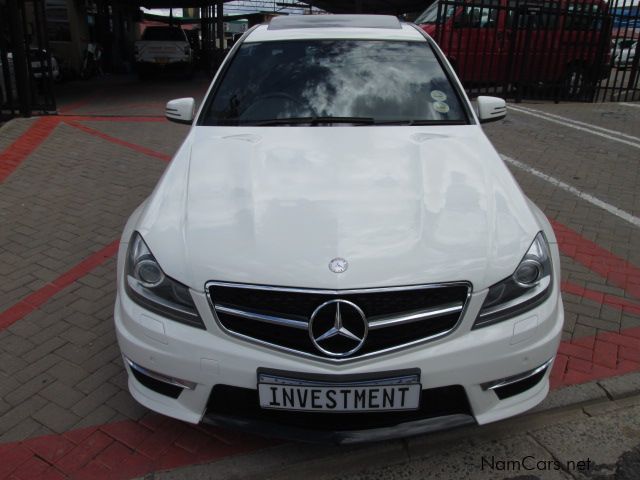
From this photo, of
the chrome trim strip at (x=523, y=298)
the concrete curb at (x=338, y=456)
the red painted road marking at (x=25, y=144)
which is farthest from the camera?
the red painted road marking at (x=25, y=144)

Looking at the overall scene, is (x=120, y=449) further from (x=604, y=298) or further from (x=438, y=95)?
(x=604, y=298)

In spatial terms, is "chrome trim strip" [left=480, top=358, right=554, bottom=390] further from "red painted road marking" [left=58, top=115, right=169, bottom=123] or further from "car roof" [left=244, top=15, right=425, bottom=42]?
"red painted road marking" [left=58, top=115, right=169, bottom=123]

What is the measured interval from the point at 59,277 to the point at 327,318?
2.81 meters

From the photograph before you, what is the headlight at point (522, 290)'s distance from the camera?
2.17 metres

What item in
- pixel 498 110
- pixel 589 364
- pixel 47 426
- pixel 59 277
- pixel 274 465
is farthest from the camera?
pixel 59 277

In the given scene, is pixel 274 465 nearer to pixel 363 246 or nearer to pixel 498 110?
pixel 363 246

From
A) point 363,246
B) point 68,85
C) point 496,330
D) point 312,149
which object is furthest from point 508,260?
point 68,85

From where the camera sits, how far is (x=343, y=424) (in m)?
2.20

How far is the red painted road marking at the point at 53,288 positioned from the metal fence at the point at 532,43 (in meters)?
8.64

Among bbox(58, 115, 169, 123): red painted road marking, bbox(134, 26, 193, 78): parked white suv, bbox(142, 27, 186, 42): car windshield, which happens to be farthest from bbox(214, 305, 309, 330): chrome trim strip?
bbox(142, 27, 186, 42): car windshield

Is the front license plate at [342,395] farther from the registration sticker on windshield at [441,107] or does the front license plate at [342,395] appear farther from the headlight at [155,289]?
the registration sticker on windshield at [441,107]

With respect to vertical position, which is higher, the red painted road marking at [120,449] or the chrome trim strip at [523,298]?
the chrome trim strip at [523,298]

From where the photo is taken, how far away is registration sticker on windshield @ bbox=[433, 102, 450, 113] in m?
3.40

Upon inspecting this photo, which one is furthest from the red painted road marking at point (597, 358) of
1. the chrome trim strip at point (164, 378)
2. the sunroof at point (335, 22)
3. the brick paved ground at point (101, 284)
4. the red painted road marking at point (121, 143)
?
the red painted road marking at point (121, 143)
